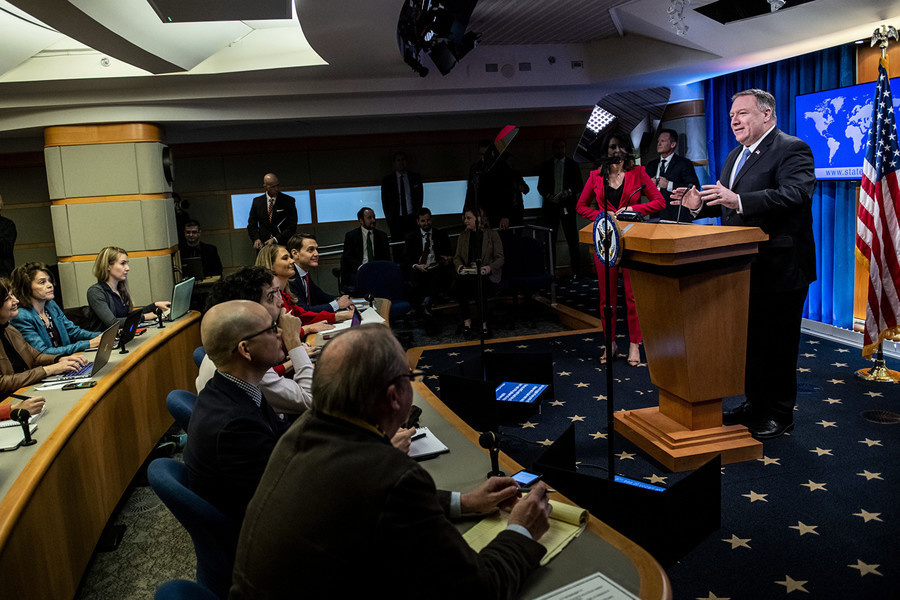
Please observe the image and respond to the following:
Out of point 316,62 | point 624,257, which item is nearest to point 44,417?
point 624,257

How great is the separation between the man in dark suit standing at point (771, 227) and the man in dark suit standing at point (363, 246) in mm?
4497

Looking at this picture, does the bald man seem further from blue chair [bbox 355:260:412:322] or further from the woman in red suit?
blue chair [bbox 355:260:412:322]

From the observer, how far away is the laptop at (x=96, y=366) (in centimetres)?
359

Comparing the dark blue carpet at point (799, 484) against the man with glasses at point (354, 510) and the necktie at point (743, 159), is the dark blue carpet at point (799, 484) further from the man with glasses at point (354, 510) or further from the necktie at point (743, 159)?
the man with glasses at point (354, 510)

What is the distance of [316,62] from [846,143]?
4.56m

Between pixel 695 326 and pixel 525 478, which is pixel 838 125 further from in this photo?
pixel 525 478

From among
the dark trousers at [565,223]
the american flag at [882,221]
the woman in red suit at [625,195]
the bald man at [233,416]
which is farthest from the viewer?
the dark trousers at [565,223]

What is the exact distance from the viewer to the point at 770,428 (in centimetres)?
388

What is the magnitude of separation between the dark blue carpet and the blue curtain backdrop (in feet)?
2.80

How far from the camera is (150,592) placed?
2.91 meters

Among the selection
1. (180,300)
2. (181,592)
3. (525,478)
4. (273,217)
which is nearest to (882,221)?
(525,478)

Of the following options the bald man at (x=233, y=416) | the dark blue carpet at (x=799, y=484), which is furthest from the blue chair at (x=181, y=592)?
the dark blue carpet at (x=799, y=484)

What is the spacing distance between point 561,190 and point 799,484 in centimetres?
666

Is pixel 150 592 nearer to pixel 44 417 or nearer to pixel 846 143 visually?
pixel 44 417
